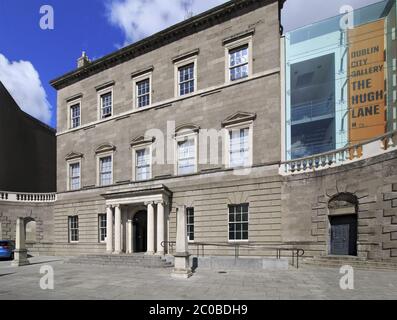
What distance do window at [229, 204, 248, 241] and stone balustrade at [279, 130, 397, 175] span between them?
319cm

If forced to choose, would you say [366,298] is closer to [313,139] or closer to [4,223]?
[313,139]

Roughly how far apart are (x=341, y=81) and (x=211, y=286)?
783 inches

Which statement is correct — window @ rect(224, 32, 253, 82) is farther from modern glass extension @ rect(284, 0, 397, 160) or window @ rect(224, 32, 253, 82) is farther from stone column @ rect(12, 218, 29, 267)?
stone column @ rect(12, 218, 29, 267)

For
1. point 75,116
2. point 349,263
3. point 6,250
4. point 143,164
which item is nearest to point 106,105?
point 75,116

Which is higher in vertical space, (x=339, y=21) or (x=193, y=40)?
(x=339, y=21)

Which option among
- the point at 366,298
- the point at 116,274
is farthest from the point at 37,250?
the point at 366,298

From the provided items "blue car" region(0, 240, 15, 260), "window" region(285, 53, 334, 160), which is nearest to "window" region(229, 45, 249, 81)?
"window" region(285, 53, 334, 160)

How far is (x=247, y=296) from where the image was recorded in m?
9.38

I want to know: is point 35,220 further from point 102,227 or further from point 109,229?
point 109,229

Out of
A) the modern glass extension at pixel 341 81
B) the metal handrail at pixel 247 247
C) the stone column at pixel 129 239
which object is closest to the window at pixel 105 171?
the stone column at pixel 129 239

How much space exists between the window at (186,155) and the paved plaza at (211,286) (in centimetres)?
760

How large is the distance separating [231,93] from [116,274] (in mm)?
11931

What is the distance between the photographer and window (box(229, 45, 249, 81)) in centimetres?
1931

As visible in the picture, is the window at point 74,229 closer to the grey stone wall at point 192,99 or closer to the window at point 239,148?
the grey stone wall at point 192,99
